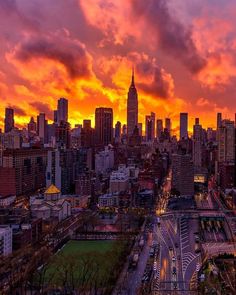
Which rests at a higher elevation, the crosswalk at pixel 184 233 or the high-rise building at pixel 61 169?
the high-rise building at pixel 61 169

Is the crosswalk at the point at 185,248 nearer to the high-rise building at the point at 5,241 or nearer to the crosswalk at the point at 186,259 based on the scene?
the crosswalk at the point at 186,259

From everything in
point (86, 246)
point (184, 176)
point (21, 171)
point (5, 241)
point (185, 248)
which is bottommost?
point (86, 246)

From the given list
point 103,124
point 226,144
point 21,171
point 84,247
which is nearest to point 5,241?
point 84,247

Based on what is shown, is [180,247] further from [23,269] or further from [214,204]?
[214,204]

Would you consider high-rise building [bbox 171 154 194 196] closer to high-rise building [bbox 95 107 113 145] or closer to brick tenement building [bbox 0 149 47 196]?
brick tenement building [bbox 0 149 47 196]

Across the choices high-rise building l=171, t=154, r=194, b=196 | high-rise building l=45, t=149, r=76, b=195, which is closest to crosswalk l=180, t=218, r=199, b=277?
high-rise building l=171, t=154, r=194, b=196

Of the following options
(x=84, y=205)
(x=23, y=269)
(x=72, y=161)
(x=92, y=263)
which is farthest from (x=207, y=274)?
(x=72, y=161)

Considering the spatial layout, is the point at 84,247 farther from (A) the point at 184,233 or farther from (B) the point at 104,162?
(B) the point at 104,162

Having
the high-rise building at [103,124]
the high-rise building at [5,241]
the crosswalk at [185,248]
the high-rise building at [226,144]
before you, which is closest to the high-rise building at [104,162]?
the high-rise building at [226,144]

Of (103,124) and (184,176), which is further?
(103,124)
